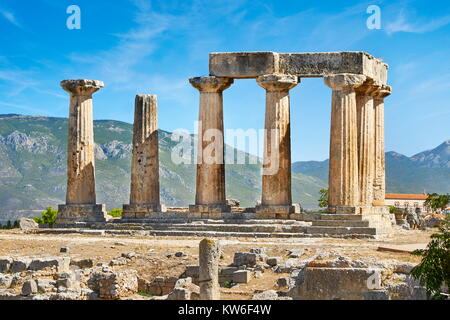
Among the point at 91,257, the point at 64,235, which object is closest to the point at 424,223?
the point at 64,235

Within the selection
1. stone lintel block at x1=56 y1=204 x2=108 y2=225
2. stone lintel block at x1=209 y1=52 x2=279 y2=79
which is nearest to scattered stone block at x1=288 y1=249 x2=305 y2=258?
stone lintel block at x1=209 y1=52 x2=279 y2=79

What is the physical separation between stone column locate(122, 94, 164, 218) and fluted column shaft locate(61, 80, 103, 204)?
8.56ft

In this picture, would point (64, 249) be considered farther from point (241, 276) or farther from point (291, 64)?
point (291, 64)

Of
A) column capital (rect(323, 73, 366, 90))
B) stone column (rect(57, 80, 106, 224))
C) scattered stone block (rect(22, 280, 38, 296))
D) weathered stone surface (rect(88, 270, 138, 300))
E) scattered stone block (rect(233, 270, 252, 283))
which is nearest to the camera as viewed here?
scattered stone block (rect(22, 280, 38, 296))

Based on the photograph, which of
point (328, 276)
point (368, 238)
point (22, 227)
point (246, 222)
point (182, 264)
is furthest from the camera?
point (22, 227)

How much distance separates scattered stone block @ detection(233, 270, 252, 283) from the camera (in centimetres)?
2958

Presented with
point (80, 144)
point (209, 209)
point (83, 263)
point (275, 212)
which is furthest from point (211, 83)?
point (83, 263)

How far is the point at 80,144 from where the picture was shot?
165ft

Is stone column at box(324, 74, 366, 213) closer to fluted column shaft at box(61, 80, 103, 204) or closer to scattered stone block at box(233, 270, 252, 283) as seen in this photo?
fluted column shaft at box(61, 80, 103, 204)

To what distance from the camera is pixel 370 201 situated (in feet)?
157

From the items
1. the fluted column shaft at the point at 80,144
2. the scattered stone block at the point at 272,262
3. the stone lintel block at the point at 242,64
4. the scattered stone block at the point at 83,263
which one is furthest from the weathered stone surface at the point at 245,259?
the fluted column shaft at the point at 80,144

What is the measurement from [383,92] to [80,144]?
17061mm

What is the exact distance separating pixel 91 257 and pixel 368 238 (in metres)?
13.1
